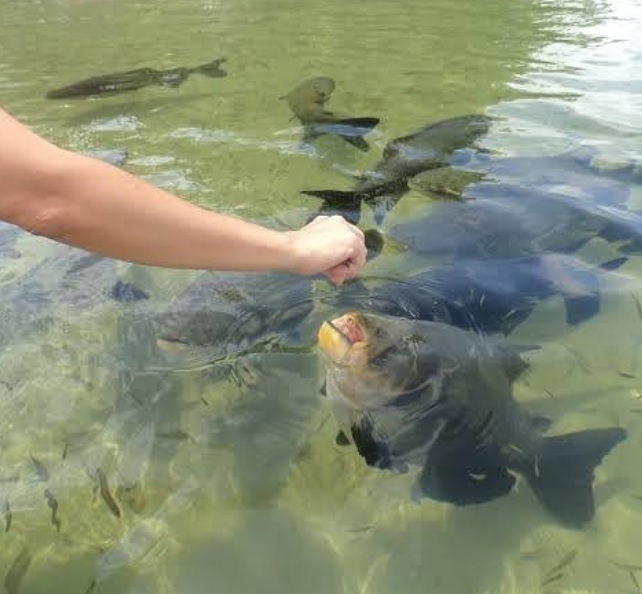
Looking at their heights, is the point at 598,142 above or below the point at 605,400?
below

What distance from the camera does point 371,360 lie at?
9.41 ft

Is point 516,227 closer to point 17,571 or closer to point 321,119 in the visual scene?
point 321,119

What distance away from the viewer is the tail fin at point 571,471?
2.67m

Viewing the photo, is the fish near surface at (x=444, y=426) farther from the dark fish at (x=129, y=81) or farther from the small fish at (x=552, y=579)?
the dark fish at (x=129, y=81)

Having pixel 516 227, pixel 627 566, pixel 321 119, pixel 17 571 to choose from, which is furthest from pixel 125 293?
pixel 321 119

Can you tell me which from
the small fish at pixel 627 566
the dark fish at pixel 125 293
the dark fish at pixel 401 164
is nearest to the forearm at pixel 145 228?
the small fish at pixel 627 566

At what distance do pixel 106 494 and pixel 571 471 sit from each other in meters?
1.74

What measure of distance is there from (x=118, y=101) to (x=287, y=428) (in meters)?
5.75

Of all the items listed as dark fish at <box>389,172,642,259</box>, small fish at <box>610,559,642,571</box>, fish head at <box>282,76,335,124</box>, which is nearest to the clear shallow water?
small fish at <box>610,559,642,571</box>

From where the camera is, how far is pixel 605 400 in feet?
10.5

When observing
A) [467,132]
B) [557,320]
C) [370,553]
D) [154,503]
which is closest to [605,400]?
[557,320]

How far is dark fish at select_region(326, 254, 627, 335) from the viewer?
3.65 meters

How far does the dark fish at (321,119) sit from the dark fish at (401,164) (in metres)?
0.53

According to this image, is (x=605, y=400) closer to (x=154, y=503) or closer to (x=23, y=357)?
(x=154, y=503)
